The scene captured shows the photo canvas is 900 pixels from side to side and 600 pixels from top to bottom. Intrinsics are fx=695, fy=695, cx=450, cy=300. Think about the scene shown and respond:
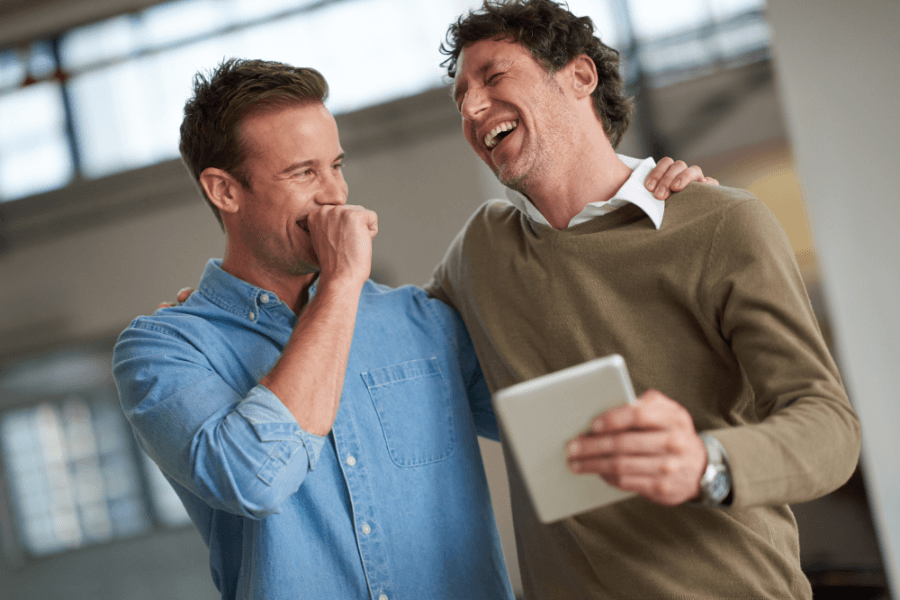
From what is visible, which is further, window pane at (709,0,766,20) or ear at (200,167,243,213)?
window pane at (709,0,766,20)

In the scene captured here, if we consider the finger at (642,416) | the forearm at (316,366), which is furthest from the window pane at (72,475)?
the finger at (642,416)

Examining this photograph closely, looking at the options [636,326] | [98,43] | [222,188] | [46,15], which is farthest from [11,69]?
[636,326]

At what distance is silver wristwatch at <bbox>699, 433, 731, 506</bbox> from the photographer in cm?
87

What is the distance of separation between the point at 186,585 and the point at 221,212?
15.1 ft

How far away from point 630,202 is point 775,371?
42 centimetres

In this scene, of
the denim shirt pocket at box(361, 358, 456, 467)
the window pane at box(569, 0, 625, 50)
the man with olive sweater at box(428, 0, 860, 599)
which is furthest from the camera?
the window pane at box(569, 0, 625, 50)

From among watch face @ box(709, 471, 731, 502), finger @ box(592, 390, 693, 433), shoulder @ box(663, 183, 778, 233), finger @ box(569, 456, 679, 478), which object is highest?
shoulder @ box(663, 183, 778, 233)

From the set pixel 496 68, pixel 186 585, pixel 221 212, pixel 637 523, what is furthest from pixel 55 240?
pixel 637 523

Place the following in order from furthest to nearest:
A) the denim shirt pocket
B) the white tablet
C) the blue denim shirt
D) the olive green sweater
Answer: the denim shirt pocket < the blue denim shirt < the olive green sweater < the white tablet

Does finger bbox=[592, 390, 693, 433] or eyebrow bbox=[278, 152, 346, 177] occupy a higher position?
eyebrow bbox=[278, 152, 346, 177]

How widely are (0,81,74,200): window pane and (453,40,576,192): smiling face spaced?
5.22 meters

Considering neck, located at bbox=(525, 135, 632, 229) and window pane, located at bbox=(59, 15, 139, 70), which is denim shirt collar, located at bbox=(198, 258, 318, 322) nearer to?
neck, located at bbox=(525, 135, 632, 229)

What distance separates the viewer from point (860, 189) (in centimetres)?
379

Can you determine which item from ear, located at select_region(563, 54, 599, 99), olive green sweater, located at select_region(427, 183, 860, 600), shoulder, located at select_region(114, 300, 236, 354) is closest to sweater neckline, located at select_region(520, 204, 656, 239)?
olive green sweater, located at select_region(427, 183, 860, 600)
